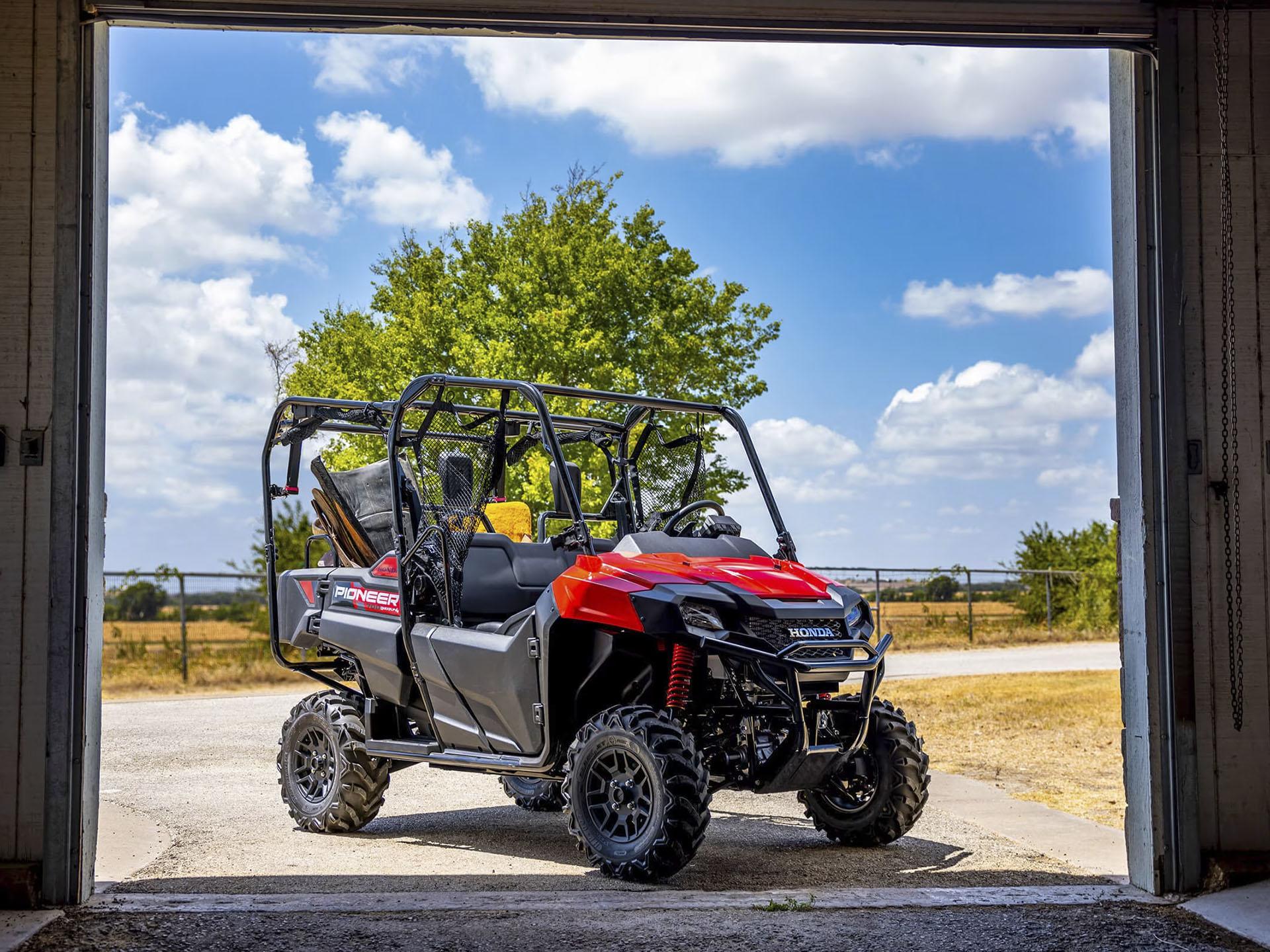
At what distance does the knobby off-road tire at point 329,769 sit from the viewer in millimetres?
9273

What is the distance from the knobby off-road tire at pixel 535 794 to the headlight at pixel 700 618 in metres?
3.05

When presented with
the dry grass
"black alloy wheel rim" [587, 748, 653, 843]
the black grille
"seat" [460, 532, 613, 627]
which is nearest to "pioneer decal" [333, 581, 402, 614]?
"seat" [460, 532, 613, 627]

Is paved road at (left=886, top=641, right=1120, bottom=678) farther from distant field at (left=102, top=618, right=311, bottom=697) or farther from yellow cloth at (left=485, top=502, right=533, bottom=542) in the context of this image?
yellow cloth at (left=485, top=502, right=533, bottom=542)

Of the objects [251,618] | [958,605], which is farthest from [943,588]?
[251,618]

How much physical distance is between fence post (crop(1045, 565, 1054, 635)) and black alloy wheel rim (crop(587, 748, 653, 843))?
1075 inches

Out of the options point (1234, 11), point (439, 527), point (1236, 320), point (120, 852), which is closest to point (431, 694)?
point (439, 527)

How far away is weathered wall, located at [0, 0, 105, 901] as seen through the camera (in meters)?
6.69

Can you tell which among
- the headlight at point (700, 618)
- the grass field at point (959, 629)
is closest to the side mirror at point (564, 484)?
the headlight at point (700, 618)

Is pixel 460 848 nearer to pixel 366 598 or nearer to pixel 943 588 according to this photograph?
pixel 366 598

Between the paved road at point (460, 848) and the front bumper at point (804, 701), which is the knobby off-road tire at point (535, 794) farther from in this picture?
the front bumper at point (804, 701)

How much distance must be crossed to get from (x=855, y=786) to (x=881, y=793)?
10.8 inches

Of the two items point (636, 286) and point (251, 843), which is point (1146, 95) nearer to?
point (251, 843)

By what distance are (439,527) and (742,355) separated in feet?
66.7

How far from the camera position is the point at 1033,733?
15.5 m
